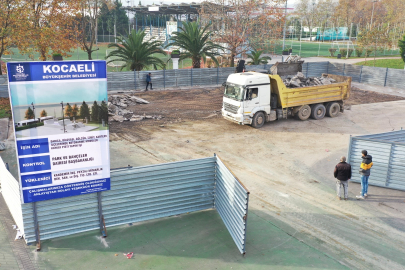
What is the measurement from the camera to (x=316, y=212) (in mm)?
10430

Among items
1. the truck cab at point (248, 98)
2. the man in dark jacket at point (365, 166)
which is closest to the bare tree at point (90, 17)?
the truck cab at point (248, 98)

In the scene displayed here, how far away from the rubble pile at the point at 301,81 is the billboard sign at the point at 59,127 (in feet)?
44.8

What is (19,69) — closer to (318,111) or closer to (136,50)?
(318,111)

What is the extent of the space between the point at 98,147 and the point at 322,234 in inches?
225

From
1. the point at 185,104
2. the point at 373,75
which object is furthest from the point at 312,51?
the point at 185,104

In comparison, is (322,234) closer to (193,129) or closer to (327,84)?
(193,129)

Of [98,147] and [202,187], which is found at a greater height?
[98,147]

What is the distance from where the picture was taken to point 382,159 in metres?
11.9

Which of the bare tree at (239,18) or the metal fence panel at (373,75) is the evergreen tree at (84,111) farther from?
the metal fence panel at (373,75)

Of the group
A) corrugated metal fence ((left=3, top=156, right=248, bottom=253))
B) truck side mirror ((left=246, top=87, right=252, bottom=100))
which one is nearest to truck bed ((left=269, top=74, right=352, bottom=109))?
truck side mirror ((left=246, top=87, right=252, bottom=100))

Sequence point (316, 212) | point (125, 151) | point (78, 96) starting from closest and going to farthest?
point (78, 96)
point (316, 212)
point (125, 151)

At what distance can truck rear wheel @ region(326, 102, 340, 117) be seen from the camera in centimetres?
2086

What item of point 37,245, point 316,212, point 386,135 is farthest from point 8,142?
point 386,135

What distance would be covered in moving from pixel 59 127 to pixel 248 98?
11.4 m
